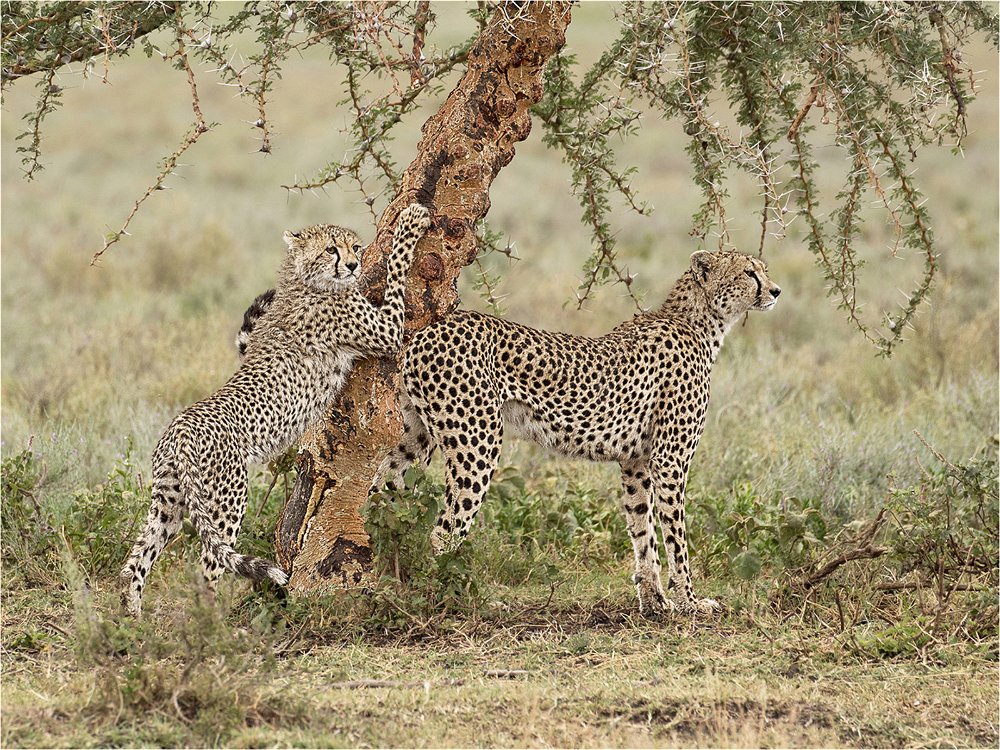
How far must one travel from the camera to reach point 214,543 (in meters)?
4.80

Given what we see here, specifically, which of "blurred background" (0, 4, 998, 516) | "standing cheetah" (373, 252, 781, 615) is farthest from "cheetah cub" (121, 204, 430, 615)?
"blurred background" (0, 4, 998, 516)

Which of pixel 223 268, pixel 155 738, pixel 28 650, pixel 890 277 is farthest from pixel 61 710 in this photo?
pixel 890 277

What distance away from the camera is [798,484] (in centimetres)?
726

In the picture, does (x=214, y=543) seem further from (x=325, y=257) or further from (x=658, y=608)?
(x=658, y=608)

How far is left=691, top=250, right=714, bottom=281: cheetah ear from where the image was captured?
6.11 meters

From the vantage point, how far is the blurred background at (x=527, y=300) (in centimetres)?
779

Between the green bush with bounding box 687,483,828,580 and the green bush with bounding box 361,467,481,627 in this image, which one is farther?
the green bush with bounding box 687,483,828,580

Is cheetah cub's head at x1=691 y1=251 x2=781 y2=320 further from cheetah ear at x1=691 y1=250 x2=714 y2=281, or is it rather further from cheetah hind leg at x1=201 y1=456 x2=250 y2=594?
cheetah hind leg at x1=201 y1=456 x2=250 y2=594

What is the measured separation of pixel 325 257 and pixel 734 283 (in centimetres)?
190

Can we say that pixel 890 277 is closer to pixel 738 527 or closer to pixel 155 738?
pixel 738 527

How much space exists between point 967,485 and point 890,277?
29.6 ft

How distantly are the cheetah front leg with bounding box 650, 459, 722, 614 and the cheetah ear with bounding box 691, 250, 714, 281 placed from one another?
37.1 inches

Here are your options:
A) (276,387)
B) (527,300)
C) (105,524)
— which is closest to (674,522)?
(276,387)

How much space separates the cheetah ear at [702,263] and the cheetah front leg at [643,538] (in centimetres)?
95
